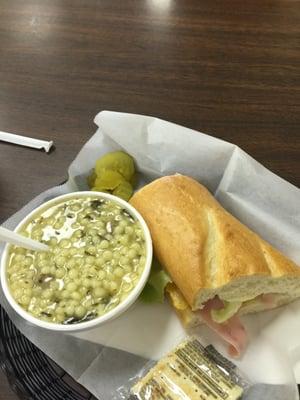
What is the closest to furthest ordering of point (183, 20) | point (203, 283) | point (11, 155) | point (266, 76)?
point (203, 283) → point (11, 155) → point (266, 76) → point (183, 20)

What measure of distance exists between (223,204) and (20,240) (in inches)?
17.8

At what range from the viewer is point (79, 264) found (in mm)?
926

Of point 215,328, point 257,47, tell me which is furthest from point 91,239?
point 257,47

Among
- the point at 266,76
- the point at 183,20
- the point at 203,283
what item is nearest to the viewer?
the point at 203,283

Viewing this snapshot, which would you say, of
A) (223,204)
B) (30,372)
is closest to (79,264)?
(30,372)

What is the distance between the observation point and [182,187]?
104cm

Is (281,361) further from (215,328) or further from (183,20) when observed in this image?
(183,20)

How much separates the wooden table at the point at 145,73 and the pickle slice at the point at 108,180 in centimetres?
14

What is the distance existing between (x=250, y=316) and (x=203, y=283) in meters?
0.15

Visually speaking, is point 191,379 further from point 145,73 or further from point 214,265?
point 145,73

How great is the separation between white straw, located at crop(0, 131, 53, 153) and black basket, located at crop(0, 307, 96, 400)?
426 millimetres

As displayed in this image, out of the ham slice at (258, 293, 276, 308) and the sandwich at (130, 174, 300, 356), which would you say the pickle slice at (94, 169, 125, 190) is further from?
the ham slice at (258, 293, 276, 308)

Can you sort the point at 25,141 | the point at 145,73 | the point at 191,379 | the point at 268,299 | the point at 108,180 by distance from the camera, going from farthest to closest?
the point at 145,73, the point at 25,141, the point at 108,180, the point at 268,299, the point at 191,379

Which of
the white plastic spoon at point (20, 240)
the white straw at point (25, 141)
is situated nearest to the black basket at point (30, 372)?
the white plastic spoon at point (20, 240)
